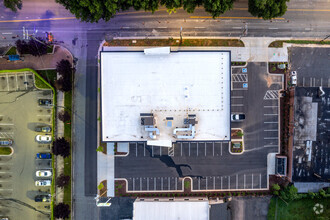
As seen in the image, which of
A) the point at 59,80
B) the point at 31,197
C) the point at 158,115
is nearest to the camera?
the point at 158,115

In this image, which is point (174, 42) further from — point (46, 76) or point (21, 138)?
point (21, 138)

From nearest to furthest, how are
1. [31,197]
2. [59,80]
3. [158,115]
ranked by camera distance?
[158,115], [59,80], [31,197]

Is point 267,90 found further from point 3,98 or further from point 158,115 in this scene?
point 3,98

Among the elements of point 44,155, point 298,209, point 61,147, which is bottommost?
point 298,209

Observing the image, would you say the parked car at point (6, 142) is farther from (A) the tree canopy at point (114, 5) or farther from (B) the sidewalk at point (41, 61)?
(A) the tree canopy at point (114, 5)

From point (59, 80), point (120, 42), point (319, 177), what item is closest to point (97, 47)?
point (120, 42)

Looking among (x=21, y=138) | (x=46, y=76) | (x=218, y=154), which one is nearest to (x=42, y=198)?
(x=21, y=138)

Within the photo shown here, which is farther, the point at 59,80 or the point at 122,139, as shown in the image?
the point at 59,80

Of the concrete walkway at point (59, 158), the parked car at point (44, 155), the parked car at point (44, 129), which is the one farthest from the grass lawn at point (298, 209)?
the parked car at point (44, 129)
